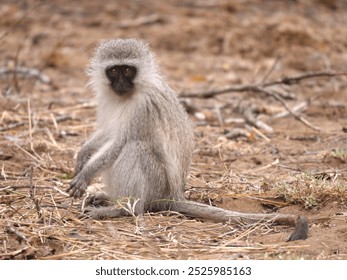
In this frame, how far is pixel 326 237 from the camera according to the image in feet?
17.2

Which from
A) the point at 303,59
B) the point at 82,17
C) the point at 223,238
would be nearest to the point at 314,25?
the point at 303,59

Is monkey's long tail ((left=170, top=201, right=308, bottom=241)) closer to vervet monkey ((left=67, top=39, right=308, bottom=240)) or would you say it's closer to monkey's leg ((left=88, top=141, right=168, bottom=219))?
vervet monkey ((left=67, top=39, right=308, bottom=240))

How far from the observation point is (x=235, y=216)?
582cm

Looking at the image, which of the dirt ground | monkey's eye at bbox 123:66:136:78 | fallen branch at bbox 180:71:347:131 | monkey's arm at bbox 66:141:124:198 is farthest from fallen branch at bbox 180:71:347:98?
monkey's arm at bbox 66:141:124:198

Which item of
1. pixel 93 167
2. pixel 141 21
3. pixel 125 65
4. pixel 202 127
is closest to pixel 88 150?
pixel 93 167

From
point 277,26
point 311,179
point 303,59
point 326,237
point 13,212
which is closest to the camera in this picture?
point 326,237

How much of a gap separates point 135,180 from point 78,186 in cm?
50

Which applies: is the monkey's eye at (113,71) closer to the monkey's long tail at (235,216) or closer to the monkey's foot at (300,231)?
the monkey's long tail at (235,216)

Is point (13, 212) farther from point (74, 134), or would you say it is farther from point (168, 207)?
point (74, 134)

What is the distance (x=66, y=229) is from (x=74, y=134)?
3545mm

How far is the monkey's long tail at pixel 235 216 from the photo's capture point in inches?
205

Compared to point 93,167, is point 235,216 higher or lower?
lower

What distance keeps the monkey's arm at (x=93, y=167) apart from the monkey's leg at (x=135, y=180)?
0.21ft

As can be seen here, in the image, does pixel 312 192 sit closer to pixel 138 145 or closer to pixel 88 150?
pixel 138 145
